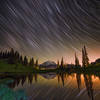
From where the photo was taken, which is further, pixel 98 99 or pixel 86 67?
pixel 86 67

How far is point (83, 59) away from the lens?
70500mm

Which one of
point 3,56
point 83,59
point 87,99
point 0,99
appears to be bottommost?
point 0,99

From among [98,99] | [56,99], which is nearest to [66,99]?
[56,99]

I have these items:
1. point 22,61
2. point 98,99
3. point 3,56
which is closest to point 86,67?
point 98,99

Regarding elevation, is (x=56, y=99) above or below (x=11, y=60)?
below

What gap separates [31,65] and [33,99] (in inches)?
3994

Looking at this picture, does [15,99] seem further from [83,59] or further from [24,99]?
[83,59]

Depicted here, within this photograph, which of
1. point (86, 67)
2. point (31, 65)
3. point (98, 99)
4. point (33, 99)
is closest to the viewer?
point (98, 99)

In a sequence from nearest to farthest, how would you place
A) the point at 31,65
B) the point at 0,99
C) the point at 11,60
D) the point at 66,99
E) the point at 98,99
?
1. the point at 98,99
2. the point at 66,99
3. the point at 0,99
4. the point at 11,60
5. the point at 31,65

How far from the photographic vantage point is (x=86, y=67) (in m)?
67.6

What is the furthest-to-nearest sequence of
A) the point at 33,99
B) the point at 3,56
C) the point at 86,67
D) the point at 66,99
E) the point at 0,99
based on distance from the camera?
the point at 3,56 < the point at 86,67 < the point at 0,99 < the point at 33,99 < the point at 66,99

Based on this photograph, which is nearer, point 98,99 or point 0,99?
point 98,99

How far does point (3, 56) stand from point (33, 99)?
130 metres

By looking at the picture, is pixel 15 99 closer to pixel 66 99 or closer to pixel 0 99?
pixel 0 99
